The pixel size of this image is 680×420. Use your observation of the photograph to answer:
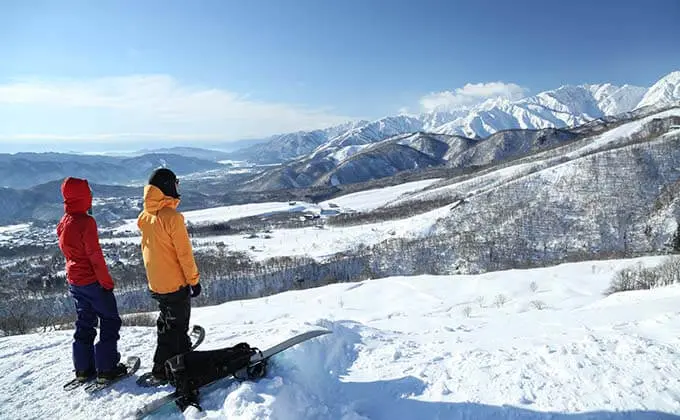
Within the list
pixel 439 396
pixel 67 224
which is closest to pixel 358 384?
pixel 439 396

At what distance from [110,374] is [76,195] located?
2.87 metres

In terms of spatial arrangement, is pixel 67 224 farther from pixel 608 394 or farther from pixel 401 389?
pixel 608 394

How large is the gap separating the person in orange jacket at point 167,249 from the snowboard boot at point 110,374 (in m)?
1.50

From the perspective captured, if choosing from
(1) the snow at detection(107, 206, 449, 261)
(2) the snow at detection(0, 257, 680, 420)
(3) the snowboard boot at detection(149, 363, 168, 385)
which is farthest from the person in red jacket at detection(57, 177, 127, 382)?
(1) the snow at detection(107, 206, 449, 261)

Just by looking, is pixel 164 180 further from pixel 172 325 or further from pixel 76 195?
pixel 172 325

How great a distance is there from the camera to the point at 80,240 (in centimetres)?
616

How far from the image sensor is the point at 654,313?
9359mm

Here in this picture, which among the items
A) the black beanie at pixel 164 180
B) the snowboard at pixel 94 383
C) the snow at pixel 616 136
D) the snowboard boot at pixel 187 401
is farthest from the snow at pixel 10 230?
the snow at pixel 616 136

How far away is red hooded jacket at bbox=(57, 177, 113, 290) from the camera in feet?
19.9

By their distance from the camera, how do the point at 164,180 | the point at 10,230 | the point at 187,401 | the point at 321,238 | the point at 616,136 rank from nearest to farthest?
1. the point at 187,401
2. the point at 164,180
3. the point at 321,238
4. the point at 616,136
5. the point at 10,230

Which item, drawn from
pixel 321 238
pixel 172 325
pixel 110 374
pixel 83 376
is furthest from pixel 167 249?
pixel 321 238

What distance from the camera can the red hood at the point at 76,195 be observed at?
6.05 meters

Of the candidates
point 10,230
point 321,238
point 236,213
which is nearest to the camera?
point 321,238

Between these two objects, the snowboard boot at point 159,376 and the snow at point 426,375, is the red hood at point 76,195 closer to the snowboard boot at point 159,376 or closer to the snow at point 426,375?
the snowboard boot at point 159,376
